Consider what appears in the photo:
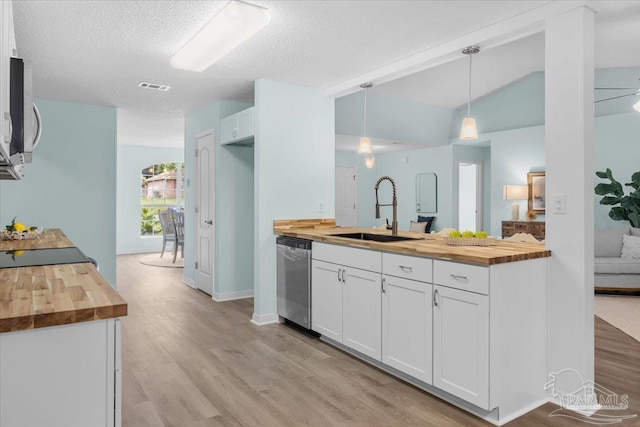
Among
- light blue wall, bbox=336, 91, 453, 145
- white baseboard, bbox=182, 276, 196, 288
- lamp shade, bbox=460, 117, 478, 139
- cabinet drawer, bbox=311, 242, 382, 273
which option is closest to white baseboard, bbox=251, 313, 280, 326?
cabinet drawer, bbox=311, 242, 382, 273

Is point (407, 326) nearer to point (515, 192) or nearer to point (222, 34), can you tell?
point (222, 34)

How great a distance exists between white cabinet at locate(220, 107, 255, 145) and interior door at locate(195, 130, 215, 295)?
363mm

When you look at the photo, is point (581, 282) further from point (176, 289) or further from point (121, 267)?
point (121, 267)

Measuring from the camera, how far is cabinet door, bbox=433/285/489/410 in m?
2.30

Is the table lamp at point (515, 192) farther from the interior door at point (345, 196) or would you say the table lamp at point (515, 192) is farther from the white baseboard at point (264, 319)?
the white baseboard at point (264, 319)

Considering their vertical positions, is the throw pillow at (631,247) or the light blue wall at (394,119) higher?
the light blue wall at (394,119)

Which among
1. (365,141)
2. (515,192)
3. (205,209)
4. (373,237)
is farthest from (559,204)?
(515,192)

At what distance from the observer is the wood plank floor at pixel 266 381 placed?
239cm

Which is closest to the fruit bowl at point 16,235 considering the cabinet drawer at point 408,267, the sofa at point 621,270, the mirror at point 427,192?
the cabinet drawer at point 408,267

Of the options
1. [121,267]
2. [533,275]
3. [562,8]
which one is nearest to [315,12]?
[562,8]

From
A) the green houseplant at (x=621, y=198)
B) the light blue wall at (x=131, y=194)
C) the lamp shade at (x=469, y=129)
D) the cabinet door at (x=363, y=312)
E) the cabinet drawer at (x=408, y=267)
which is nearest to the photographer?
the cabinet drawer at (x=408, y=267)

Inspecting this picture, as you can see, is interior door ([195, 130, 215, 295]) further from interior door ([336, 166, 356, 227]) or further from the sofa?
the sofa

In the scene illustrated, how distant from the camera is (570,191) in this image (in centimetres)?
248

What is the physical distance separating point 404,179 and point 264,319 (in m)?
6.33
